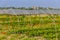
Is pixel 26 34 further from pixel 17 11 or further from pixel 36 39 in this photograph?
pixel 17 11

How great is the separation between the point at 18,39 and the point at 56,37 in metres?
1.17

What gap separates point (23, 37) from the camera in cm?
517

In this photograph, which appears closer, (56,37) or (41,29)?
(56,37)

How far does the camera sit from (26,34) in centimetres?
543

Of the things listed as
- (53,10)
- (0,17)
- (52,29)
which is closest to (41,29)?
(52,29)

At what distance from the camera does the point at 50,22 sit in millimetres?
6586

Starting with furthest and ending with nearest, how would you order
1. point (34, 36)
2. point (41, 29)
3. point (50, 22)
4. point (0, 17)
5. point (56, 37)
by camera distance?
point (0, 17) < point (50, 22) < point (41, 29) < point (34, 36) < point (56, 37)

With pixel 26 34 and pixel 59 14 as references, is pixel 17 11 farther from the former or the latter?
pixel 26 34

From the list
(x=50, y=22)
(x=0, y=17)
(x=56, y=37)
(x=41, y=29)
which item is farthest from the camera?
(x=0, y=17)

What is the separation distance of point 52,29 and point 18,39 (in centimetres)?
142

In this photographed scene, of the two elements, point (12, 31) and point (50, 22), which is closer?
point (12, 31)

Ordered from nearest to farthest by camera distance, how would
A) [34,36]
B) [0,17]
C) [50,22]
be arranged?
[34,36] → [50,22] → [0,17]

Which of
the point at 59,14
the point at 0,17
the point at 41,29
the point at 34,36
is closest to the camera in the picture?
the point at 34,36

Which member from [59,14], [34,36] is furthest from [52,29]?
[59,14]
